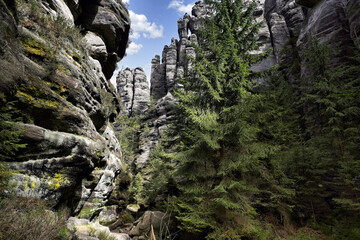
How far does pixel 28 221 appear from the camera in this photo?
3777 millimetres

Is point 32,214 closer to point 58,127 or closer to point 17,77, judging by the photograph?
point 58,127

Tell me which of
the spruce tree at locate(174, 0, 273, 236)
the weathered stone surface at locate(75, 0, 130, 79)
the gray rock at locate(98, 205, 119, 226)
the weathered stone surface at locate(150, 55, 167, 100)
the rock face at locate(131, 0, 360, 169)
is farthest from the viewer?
the weathered stone surface at locate(150, 55, 167, 100)

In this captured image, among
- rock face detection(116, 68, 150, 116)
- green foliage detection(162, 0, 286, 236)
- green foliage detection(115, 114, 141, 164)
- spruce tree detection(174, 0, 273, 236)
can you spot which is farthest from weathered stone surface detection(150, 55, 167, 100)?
green foliage detection(162, 0, 286, 236)

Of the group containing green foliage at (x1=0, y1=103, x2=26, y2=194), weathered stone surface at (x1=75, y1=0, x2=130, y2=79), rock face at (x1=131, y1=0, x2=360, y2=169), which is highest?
rock face at (x1=131, y1=0, x2=360, y2=169)

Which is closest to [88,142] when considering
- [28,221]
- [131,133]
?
[28,221]

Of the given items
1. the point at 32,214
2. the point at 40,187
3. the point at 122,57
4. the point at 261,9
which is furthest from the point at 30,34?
the point at 261,9

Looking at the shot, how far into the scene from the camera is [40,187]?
16.0ft

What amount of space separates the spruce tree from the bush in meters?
4.20

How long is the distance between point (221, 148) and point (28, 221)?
7086 mm

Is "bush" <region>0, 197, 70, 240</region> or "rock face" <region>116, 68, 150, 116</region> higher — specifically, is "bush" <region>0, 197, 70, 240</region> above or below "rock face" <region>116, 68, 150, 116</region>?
below

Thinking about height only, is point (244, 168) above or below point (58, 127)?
below

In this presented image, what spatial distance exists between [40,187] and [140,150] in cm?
3789

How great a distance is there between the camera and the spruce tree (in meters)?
6.96

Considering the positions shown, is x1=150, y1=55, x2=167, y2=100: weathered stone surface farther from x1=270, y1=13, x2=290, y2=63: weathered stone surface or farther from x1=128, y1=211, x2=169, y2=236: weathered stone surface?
x1=128, y1=211, x2=169, y2=236: weathered stone surface
